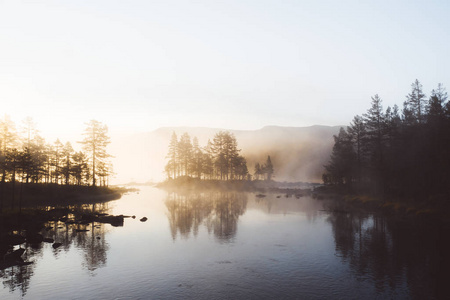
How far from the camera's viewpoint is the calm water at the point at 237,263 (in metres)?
16.6

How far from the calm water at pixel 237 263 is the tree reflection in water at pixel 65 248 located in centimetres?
7

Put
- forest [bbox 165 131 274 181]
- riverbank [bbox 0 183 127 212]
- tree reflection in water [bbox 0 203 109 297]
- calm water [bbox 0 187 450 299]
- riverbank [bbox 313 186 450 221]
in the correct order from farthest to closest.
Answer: forest [bbox 165 131 274 181]
riverbank [bbox 0 183 127 212]
riverbank [bbox 313 186 450 221]
tree reflection in water [bbox 0 203 109 297]
calm water [bbox 0 187 450 299]

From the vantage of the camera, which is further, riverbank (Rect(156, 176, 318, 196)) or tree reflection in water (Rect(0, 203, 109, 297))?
riverbank (Rect(156, 176, 318, 196))

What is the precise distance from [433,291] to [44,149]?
3711 inches

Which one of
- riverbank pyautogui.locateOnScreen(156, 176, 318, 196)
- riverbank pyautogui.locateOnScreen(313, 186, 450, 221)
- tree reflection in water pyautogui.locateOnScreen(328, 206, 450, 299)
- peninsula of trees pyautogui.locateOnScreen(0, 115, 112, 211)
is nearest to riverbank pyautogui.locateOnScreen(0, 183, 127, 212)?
peninsula of trees pyautogui.locateOnScreen(0, 115, 112, 211)

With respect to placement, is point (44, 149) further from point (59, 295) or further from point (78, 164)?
point (59, 295)

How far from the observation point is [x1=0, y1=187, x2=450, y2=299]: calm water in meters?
16.6

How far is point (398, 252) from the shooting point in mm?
24859

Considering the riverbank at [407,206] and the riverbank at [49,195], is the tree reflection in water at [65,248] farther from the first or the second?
the riverbank at [407,206]

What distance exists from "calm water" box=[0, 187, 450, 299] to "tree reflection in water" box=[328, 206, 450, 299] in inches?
3.0

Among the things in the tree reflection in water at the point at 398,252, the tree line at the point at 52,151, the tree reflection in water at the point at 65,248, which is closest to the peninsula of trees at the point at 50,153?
the tree line at the point at 52,151

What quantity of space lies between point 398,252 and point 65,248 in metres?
30.2

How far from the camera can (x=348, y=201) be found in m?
68.6

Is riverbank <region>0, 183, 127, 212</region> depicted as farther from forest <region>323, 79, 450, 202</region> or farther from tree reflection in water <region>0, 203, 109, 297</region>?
forest <region>323, 79, 450, 202</region>
